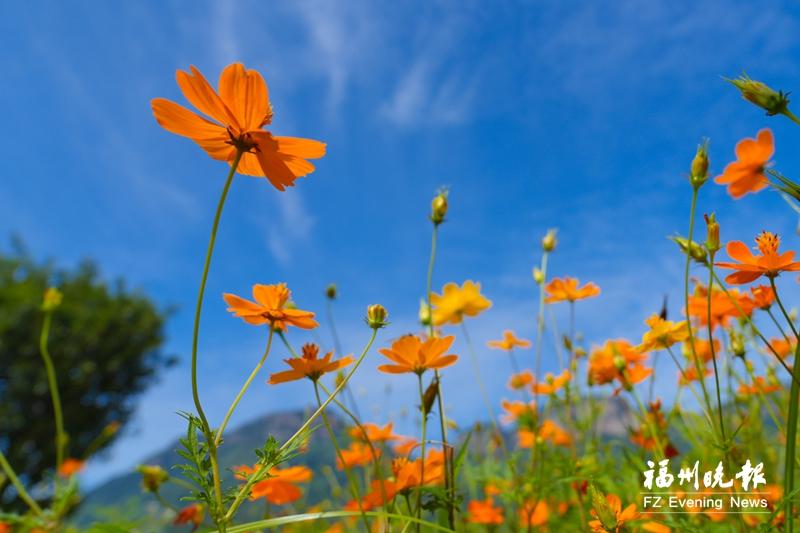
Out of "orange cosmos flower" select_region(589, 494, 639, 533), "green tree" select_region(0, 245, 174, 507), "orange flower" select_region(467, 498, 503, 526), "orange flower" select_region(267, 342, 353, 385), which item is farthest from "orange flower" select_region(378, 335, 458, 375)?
"green tree" select_region(0, 245, 174, 507)

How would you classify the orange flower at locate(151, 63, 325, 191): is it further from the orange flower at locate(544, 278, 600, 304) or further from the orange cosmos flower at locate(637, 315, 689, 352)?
the orange flower at locate(544, 278, 600, 304)

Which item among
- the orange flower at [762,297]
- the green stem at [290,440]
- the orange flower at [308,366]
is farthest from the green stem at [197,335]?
the orange flower at [762,297]

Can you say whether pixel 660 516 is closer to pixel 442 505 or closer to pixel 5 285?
pixel 442 505

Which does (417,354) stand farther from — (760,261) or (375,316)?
(760,261)

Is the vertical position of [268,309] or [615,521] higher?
[268,309]

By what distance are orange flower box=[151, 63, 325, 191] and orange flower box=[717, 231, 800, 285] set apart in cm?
64

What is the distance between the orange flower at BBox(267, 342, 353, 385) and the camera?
2.66 feet

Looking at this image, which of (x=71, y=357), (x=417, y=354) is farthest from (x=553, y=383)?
(x=71, y=357)

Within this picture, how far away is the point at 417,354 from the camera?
885 millimetres

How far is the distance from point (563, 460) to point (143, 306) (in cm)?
1551

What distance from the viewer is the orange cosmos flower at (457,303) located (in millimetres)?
1487

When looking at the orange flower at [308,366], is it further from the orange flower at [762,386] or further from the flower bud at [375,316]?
the orange flower at [762,386]

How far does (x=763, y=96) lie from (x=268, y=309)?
Answer: 0.68 meters

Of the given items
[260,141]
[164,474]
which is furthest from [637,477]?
[260,141]
